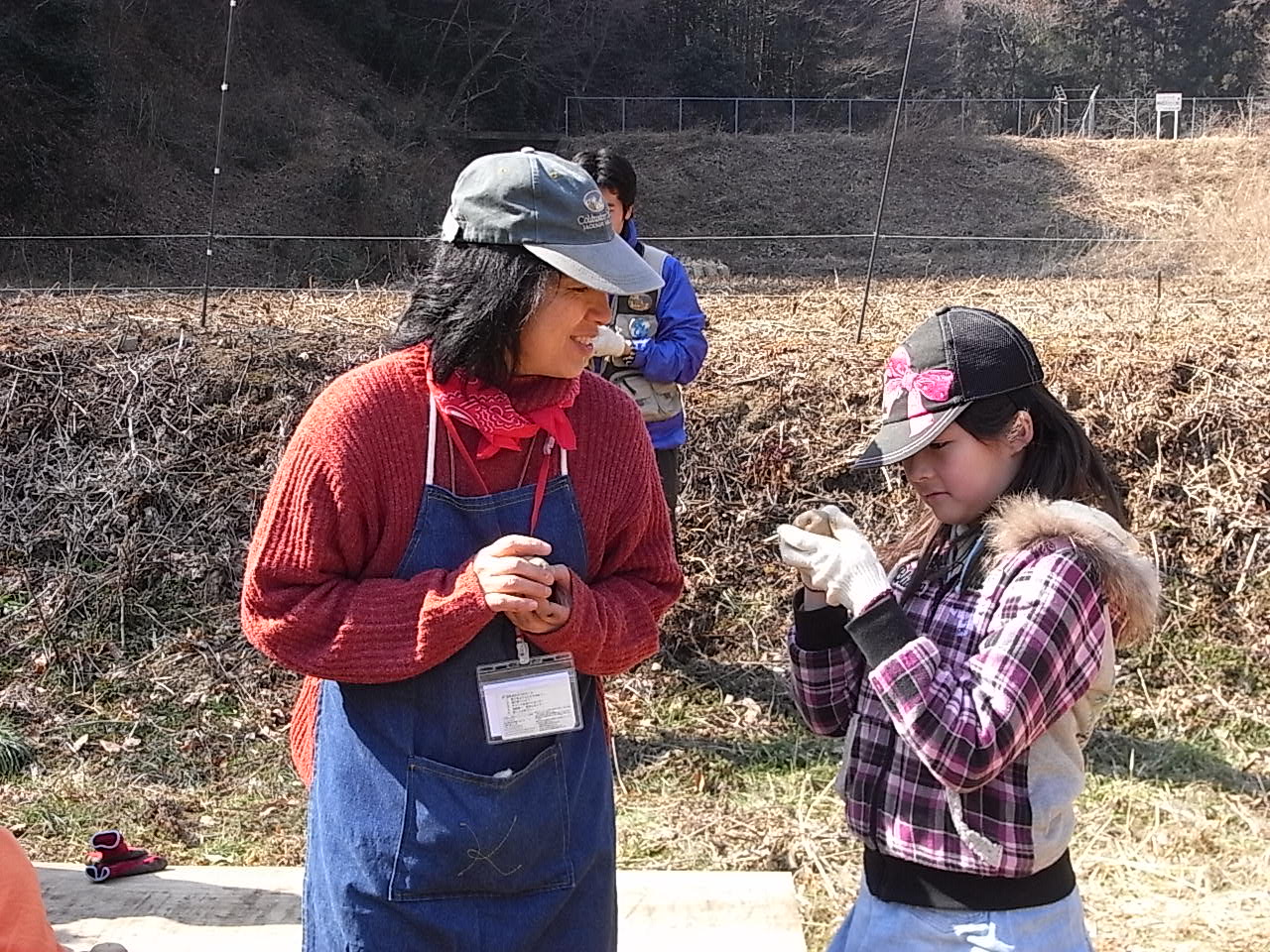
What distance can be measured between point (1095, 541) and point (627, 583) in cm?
64

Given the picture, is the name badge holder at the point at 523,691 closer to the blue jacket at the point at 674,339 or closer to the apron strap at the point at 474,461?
the apron strap at the point at 474,461

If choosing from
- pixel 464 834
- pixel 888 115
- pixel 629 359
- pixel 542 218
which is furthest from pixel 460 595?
pixel 888 115

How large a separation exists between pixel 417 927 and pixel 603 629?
46cm

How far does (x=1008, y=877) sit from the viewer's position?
1672 mm

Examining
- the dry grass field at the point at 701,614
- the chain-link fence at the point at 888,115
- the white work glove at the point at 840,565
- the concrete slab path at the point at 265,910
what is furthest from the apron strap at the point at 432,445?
the chain-link fence at the point at 888,115

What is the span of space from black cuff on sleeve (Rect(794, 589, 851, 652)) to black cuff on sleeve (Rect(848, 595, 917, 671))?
231 millimetres

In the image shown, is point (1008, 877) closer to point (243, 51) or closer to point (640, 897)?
point (640, 897)

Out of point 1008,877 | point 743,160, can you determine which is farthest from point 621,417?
point 743,160

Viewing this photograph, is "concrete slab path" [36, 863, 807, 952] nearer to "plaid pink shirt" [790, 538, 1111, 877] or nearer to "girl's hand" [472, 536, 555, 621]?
"plaid pink shirt" [790, 538, 1111, 877]

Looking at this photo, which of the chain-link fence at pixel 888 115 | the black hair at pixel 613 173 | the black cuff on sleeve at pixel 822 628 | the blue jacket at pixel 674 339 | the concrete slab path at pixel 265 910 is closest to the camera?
the black cuff on sleeve at pixel 822 628

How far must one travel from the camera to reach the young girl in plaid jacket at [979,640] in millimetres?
1607

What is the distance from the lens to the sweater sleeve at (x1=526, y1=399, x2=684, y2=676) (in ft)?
5.52

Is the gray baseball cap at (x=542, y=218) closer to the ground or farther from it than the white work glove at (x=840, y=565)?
farther from it

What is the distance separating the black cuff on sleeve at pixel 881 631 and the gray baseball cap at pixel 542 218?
51 cm
